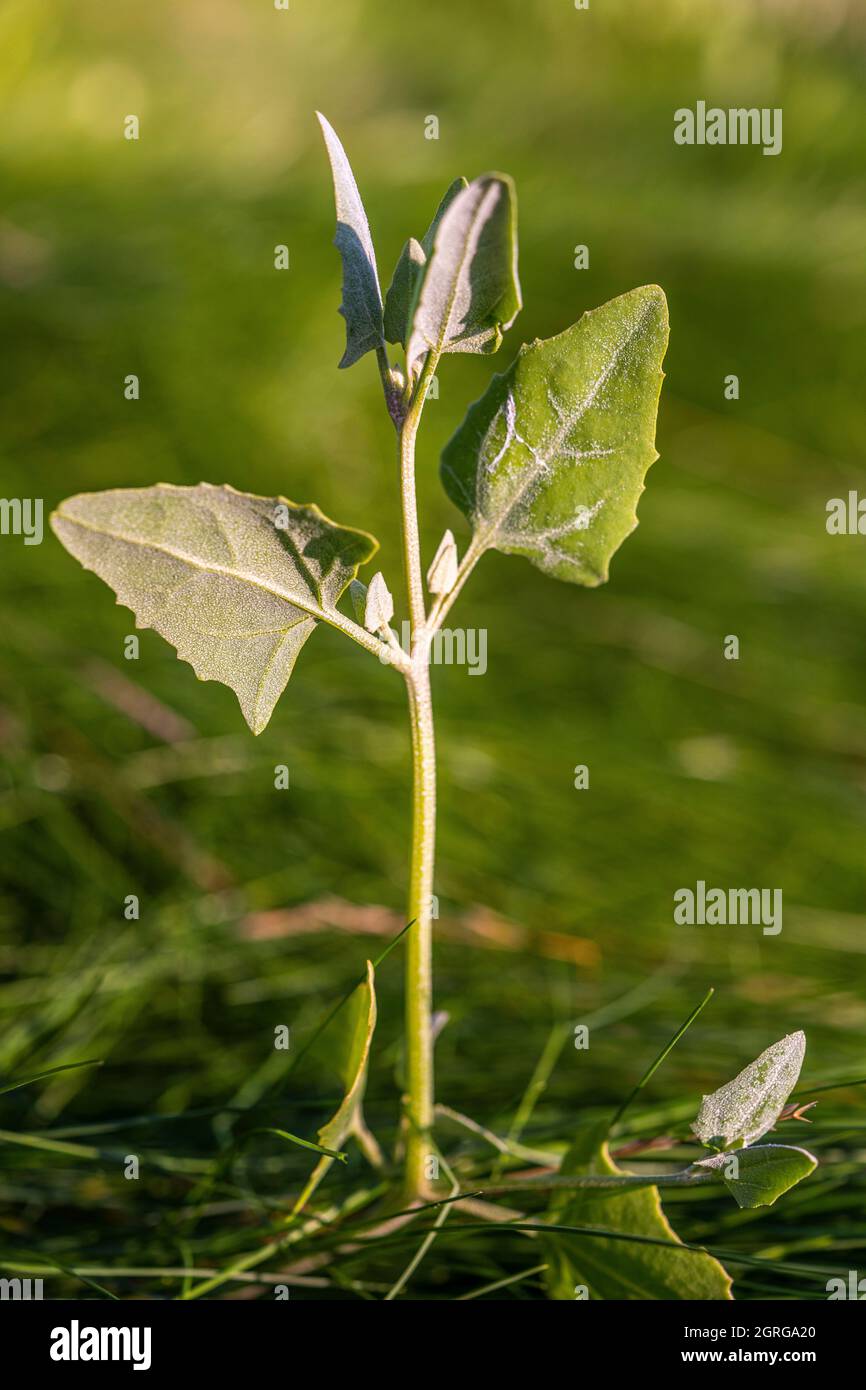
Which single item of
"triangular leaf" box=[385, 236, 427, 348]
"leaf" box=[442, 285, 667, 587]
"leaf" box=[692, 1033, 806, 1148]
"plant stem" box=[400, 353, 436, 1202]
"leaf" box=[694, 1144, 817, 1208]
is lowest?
"leaf" box=[694, 1144, 817, 1208]

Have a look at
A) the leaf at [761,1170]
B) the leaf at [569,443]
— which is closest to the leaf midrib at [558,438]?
the leaf at [569,443]

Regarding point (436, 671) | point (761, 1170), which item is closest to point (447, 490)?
point (761, 1170)

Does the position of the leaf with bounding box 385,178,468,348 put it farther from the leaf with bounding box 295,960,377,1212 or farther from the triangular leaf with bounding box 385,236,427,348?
the leaf with bounding box 295,960,377,1212

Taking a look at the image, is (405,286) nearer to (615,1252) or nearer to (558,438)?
(558,438)

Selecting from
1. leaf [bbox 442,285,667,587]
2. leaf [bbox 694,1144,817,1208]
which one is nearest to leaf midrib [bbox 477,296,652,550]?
leaf [bbox 442,285,667,587]

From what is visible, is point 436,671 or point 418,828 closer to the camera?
point 418,828
